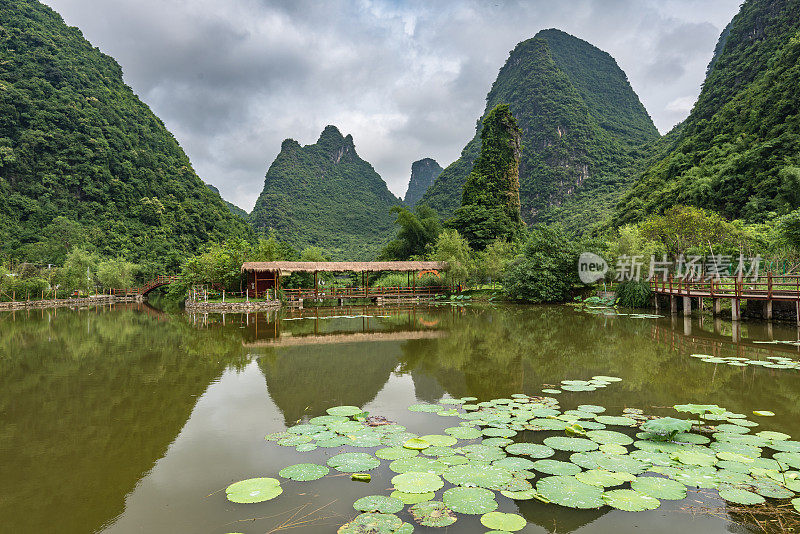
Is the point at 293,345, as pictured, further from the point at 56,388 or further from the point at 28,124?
the point at 28,124

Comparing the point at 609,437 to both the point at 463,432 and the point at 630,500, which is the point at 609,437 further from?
the point at 463,432

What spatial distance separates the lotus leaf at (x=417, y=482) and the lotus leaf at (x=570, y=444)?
128 cm

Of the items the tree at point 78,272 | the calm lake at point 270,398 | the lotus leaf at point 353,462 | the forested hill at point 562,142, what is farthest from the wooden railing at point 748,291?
the forested hill at point 562,142

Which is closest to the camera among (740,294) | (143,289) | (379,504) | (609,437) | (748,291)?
(379,504)

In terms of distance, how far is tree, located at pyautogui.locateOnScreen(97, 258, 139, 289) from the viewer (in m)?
32.6

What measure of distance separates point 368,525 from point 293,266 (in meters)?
23.0

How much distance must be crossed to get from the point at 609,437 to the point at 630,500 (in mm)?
1286

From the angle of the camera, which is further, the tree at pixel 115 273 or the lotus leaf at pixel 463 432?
the tree at pixel 115 273

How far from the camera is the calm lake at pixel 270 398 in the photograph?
2961mm

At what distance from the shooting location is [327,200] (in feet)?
285

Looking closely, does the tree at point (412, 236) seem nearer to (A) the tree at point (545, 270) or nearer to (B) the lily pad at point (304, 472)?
(A) the tree at point (545, 270)

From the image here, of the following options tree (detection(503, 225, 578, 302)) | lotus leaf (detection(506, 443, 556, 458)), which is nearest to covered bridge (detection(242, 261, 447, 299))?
tree (detection(503, 225, 578, 302))

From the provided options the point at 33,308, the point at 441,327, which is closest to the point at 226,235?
the point at 33,308

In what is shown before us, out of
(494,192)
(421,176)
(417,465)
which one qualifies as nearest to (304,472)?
(417,465)
